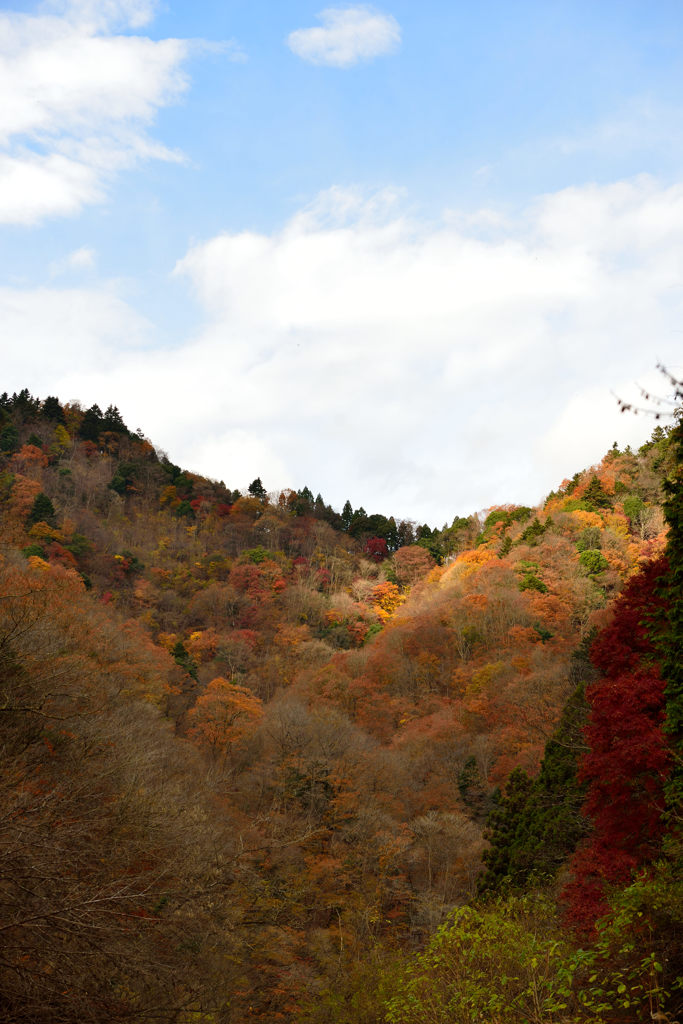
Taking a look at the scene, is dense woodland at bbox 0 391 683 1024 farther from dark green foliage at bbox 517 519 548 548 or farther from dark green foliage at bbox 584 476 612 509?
dark green foliage at bbox 517 519 548 548

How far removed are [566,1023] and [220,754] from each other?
25.2 meters

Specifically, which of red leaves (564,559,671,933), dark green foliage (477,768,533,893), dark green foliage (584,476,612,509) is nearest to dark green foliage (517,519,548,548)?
dark green foliage (584,476,612,509)

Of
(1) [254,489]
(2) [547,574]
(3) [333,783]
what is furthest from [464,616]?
(1) [254,489]

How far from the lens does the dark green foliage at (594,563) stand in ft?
123

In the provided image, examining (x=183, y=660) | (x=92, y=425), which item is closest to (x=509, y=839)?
(x=183, y=660)

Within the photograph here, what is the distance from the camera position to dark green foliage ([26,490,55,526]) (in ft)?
168

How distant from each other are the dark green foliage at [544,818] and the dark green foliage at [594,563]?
62.6 feet

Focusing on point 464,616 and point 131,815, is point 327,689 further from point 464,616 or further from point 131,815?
point 131,815

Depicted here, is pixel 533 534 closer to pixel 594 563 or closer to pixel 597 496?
pixel 597 496

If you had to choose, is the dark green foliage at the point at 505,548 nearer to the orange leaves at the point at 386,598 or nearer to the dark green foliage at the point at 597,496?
the dark green foliage at the point at 597,496

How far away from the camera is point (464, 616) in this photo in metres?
39.1

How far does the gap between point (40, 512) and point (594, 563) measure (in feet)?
131

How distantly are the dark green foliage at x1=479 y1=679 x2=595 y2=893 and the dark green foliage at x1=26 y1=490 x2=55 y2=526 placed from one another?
1674 inches

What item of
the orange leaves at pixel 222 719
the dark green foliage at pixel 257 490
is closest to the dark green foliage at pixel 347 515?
the dark green foliage at pixel 257 490
